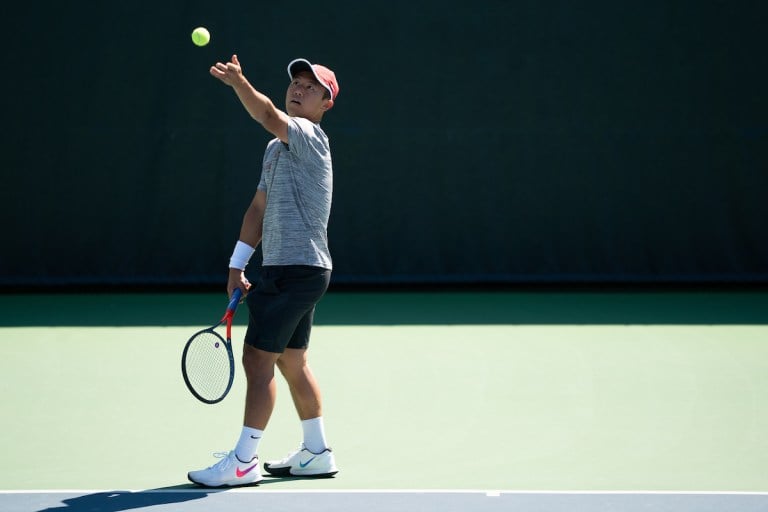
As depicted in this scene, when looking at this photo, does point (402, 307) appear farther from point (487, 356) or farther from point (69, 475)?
point (69, 475)

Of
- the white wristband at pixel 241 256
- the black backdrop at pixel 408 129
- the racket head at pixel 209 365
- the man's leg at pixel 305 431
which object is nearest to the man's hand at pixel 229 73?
the white wristband at pixel 241 256

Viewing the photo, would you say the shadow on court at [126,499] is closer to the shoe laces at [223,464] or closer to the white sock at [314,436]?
the shoe laces at [223,464]

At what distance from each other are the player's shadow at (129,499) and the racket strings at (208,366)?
29cm

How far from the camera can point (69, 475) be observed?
3.78 meters

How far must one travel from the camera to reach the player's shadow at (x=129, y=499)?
3.35m

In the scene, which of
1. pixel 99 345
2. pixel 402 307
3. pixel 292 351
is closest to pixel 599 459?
pixel 292 351

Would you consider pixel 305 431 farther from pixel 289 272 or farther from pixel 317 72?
pixel 317 72

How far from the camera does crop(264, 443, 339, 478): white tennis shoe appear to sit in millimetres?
3752

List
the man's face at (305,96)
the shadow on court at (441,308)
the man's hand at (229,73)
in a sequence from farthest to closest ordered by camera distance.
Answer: the shadow on court at (441,308), the man's face at (305,96), the man's hand at (229,73)

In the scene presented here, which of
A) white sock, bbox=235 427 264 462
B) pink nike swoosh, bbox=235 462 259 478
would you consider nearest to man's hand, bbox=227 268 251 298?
white sock, bbox=235 427 264 462

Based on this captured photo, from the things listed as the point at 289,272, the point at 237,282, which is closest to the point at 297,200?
the point at 289,272

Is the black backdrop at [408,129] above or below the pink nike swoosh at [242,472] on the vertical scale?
above

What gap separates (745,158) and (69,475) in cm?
598

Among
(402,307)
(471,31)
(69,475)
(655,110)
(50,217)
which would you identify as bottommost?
(69,475)
